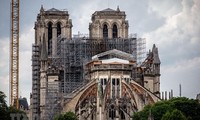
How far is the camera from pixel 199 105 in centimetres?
14588

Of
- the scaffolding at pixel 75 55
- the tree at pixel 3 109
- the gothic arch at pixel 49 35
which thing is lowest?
the tree at pixel 3 109

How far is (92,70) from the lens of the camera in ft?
562

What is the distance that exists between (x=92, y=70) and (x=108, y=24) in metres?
14.8

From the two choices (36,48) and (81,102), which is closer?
(81,102)

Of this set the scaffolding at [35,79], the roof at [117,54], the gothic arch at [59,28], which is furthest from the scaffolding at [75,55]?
the scaffolding at [35,79]

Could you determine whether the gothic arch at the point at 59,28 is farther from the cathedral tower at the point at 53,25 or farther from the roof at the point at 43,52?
the roof at the point at 43,52

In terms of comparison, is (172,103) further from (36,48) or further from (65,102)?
(36,48)

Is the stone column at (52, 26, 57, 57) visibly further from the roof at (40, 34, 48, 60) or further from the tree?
the tree

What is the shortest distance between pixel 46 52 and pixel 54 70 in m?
4.60

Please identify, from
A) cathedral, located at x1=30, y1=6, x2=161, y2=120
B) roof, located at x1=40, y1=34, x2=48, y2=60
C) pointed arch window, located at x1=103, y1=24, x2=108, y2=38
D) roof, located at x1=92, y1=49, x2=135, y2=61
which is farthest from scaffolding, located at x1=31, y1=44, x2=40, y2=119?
roof, located at x1=92, y1=49, x2=135, y2=61

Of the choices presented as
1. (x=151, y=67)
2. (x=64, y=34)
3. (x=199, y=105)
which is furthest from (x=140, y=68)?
(x=199, y=105)

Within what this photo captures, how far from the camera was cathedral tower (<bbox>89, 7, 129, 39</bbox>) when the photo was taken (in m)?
182

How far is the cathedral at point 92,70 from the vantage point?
6550 inches

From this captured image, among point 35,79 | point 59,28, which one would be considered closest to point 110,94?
point 59,28
